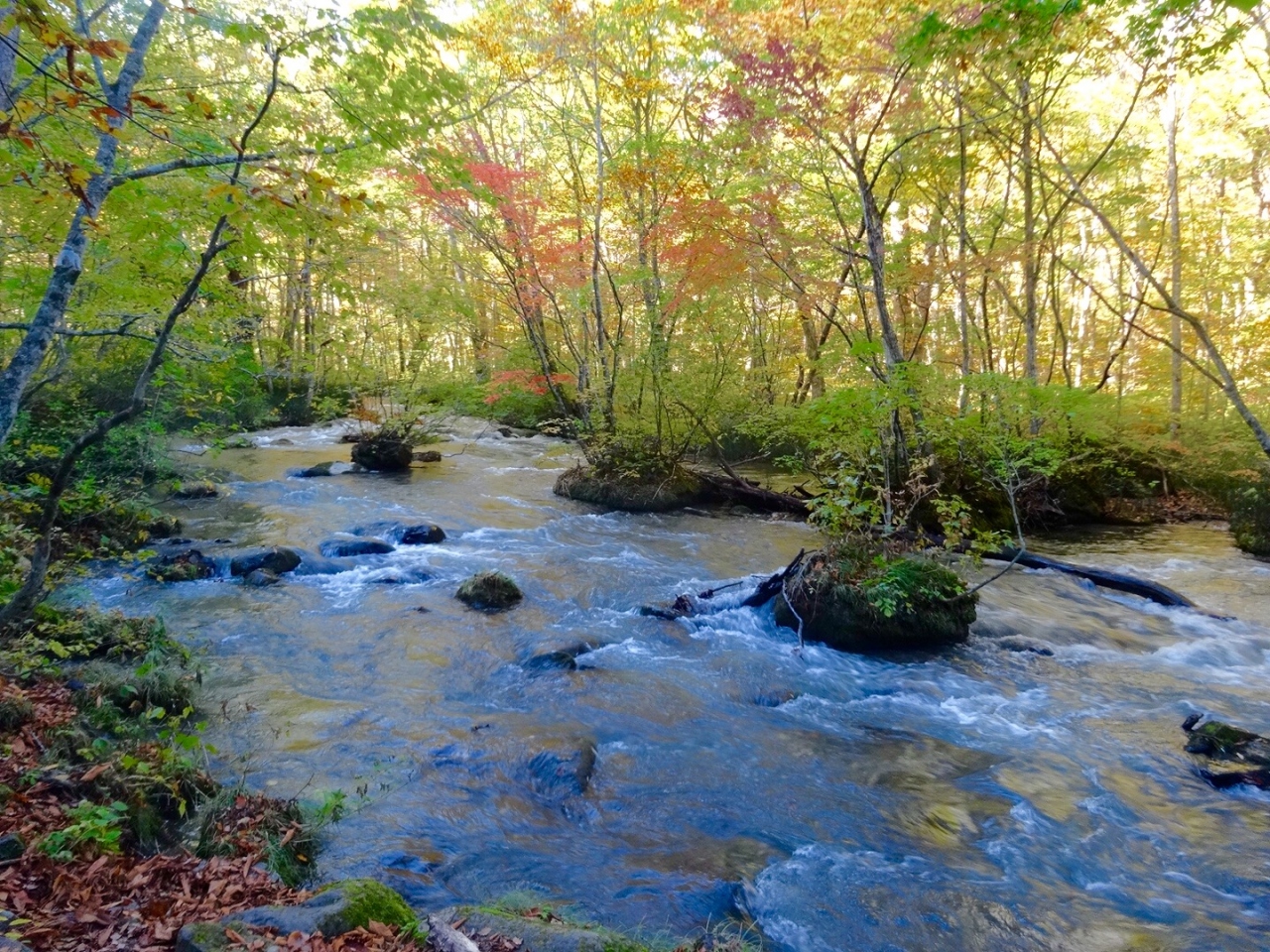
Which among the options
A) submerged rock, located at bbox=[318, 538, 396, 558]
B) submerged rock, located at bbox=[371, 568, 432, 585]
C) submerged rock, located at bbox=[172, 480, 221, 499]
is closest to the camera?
submerged rock, located at bbox=[371, 568, 432, 585]

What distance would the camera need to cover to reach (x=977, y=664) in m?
7.23

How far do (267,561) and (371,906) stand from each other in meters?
7.76

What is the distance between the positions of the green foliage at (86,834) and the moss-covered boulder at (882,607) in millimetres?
6384

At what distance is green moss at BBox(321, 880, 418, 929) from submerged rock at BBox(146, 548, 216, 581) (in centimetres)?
729

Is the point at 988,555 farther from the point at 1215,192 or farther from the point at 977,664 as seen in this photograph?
the point at 1215,192

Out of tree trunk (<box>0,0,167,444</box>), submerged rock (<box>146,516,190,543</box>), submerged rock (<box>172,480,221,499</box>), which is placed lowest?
submerged rock (<box>146,516,190,543</box>)

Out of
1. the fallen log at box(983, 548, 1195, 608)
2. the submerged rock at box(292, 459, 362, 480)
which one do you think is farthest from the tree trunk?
the submerged rock at box(292, 459, 362, 480)

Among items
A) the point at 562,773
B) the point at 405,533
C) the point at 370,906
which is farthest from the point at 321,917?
the point at 405,533

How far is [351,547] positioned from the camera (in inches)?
418

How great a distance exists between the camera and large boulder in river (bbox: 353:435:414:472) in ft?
57.8

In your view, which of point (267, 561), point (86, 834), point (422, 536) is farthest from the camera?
point (422, 536)

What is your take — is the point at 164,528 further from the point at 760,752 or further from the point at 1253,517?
the point at 1253,517

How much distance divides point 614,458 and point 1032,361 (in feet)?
29.5

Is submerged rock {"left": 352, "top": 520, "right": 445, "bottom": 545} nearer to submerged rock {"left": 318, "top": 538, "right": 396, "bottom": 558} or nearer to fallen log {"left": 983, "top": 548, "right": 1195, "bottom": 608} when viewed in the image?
submerged rock {"left": 318, "top": 538, "right": 396, "bottom": 558}
